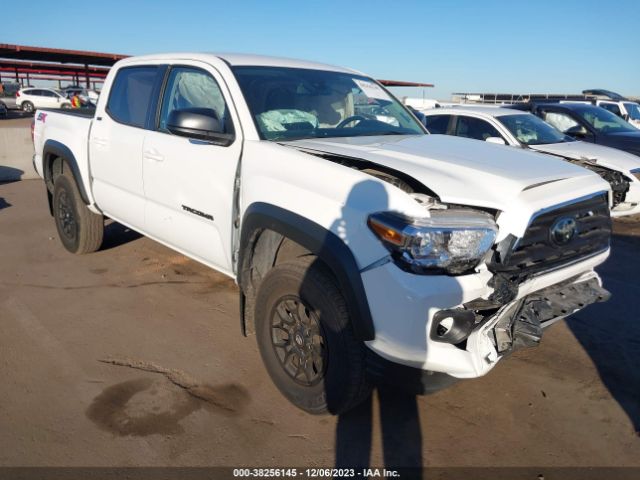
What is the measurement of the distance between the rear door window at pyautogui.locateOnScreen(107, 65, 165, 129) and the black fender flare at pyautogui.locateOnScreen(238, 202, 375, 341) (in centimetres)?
184

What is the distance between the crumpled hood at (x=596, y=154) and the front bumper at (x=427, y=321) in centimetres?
Answer: 545

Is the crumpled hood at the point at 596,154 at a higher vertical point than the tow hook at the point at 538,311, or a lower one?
higher

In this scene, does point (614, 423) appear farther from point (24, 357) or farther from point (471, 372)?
point (24, 357)

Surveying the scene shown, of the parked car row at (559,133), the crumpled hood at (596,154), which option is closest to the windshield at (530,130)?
the parked car row at (559,133)

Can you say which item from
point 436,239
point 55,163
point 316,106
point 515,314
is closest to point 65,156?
point 55,163

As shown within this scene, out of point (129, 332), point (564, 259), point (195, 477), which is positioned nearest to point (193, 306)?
point (129, 332)

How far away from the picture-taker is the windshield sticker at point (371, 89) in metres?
4.24

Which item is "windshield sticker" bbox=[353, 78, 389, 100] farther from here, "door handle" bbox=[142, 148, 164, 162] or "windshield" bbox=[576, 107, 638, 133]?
"windshield" bbox=[576, 107, 638, 133]

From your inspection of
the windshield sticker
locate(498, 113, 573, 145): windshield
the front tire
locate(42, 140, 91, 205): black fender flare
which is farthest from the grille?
locate(498, 113, 573, 145): windshield

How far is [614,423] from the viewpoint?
3.00 metres

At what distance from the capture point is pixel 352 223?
8.13 feet

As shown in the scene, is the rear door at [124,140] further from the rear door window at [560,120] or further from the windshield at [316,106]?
the rear door window at [560,120]

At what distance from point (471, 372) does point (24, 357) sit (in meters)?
2.95

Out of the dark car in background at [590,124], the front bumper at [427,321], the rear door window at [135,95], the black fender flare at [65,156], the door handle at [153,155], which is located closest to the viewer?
the front bumper at [427,321]
